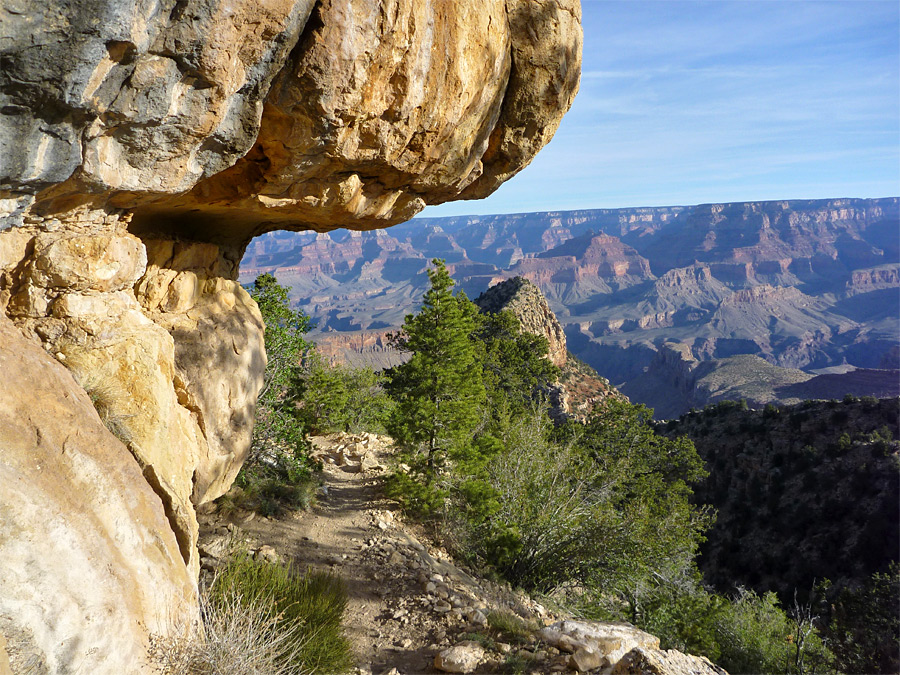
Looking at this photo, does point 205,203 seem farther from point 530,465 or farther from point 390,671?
point 530,465

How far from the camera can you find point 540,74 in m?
7.83

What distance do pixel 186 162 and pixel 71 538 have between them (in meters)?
3.44

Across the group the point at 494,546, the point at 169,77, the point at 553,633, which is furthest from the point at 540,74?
the point at 494,546

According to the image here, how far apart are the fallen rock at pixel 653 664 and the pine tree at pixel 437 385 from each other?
6582 millimetres

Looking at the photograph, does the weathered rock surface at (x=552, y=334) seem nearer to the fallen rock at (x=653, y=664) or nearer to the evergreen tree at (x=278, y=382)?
the evergreen tree at (x=278, y=382)

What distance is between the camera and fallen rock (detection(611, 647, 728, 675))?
21.7 feet

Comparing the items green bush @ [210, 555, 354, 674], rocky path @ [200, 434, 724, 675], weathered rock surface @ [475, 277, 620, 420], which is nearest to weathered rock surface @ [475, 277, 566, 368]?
weathered rock surface @ [475, 277, 620, 420]

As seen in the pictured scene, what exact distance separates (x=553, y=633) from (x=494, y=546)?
15.2ft

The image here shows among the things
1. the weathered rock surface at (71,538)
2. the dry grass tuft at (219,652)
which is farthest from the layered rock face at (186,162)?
the dry grass tuft at (219,652)

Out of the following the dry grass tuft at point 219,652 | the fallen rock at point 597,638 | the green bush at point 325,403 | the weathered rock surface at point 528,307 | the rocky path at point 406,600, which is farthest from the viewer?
the weathered rock surface at point 528,307

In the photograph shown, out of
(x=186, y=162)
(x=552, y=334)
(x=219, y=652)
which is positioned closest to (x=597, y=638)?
(x=219, y=652)

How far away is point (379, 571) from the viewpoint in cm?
990

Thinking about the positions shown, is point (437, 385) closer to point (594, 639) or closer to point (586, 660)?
point (594, 639)

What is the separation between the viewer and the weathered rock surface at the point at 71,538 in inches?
152
